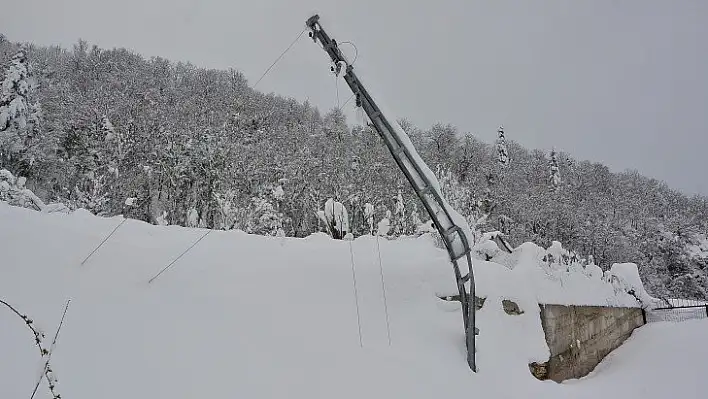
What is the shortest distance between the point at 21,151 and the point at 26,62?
18.6ft

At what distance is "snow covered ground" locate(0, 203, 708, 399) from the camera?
2.52m

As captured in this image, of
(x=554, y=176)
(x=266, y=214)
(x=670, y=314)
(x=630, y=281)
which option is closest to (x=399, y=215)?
(x=266, y=214)

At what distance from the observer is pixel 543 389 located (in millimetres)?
4395

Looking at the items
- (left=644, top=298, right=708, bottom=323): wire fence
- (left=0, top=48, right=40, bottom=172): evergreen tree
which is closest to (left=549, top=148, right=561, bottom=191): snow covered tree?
(left=644, top=298, right=708, bottom=323): wire fence

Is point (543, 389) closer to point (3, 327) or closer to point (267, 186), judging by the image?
point (3, 327)

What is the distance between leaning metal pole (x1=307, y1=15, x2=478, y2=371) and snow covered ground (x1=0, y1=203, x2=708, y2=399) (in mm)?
320

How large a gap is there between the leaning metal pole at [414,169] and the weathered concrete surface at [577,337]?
1.37 meters

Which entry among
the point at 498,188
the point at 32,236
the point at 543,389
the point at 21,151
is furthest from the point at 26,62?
the point at 498,188

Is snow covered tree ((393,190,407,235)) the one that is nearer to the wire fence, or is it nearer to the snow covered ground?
the wire fence

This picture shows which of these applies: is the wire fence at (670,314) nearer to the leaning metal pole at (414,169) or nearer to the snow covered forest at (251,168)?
the snow covered forest at (251,168)

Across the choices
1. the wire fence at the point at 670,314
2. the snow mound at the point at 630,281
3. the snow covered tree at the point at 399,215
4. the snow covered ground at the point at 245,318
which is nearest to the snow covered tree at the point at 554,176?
the snow covered tree at the point at 399,215

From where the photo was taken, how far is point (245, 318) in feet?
10.8

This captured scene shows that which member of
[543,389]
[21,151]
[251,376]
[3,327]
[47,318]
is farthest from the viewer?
[21,151]

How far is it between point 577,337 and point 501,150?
47260 mm
